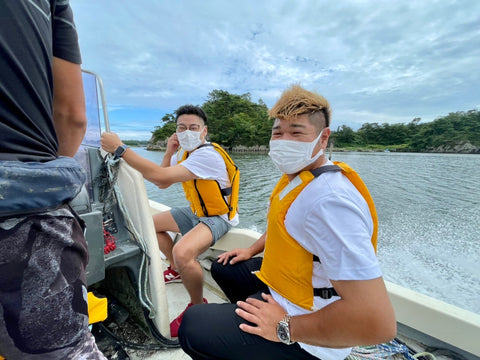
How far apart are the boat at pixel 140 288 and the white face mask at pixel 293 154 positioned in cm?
85

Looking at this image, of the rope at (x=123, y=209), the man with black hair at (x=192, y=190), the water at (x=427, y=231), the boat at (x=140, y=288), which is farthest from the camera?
the water at (x=427, y=231)

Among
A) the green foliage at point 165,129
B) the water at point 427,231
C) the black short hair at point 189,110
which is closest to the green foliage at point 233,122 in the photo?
the green foliage at point 165,129

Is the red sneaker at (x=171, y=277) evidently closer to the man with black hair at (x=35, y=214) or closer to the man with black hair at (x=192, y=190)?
the man with black hair at (x=192, y=190)

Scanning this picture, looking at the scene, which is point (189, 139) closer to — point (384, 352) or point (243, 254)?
point (243, 254)

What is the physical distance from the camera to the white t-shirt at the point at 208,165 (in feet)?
6.67

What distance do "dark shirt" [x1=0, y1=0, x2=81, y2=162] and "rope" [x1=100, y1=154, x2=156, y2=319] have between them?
877 mm

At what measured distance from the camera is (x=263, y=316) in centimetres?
98

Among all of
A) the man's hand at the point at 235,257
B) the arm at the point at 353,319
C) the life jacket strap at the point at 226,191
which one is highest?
the life jacket strap at the point at 226,191

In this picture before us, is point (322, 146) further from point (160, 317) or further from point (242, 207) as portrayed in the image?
point (242, 207)

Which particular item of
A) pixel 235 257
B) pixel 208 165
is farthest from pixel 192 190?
pixel 235 257

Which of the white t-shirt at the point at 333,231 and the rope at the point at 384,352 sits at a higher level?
the white t-shirt at the point at 333,231

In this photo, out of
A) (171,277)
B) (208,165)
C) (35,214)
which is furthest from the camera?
(171,277)

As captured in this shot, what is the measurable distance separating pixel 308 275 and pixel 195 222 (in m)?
1.47

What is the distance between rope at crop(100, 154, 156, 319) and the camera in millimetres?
1361
